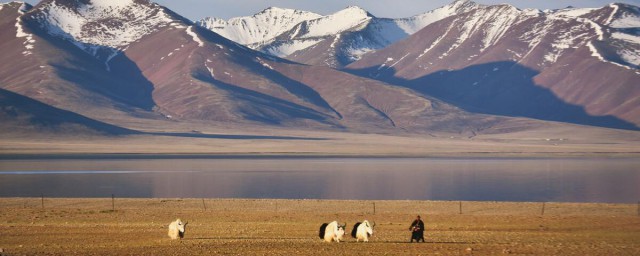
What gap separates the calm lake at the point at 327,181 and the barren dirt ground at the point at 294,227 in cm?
1012

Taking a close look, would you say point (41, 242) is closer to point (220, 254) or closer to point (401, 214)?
point (220, 254)

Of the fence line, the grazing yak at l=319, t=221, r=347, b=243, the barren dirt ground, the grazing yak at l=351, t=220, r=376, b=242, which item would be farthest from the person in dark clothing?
the fence line

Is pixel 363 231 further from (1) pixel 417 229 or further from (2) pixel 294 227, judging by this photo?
(2) pixel 294 227

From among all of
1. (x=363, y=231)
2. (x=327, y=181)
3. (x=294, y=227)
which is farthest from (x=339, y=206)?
(x=327, y=181)

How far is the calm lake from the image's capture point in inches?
2931

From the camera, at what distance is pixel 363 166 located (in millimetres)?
123688

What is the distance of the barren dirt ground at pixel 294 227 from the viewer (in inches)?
1366

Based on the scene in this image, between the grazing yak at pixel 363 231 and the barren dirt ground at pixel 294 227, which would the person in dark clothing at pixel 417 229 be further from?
the grazing yak at pixel 363 231

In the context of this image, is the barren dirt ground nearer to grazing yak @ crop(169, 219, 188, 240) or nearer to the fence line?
the fence line

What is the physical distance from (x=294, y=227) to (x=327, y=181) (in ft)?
151

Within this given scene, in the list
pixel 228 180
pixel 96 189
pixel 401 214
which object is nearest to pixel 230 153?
pixel 228 180

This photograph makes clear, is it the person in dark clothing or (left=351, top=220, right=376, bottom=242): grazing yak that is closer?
the person in dark clothing

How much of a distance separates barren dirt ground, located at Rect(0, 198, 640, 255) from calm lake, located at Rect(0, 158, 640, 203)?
10122 mm

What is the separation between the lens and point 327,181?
298 feet
